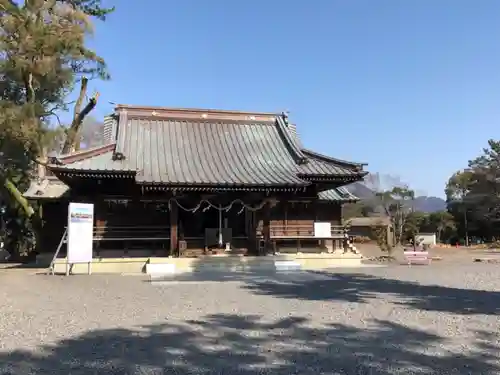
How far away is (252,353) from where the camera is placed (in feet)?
15.7

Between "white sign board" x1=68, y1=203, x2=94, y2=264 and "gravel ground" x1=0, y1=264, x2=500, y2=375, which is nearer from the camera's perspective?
"gravel ground" x1=0, y1=264, x2=500, y2=375

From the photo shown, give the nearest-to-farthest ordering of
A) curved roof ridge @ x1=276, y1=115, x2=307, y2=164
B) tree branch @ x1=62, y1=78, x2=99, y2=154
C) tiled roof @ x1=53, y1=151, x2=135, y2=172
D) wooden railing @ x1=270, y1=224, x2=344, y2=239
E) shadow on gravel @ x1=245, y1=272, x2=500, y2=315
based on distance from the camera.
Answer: shadow on gravel @ x1=245, y1=272, x2=500, y2=315 < tiled roof @ x1=53, y1=151, x2=135, y2=172 < wooden railing @ x1=270, y1=224, x2=344, y2=239 < curved roof ridge @ x1=276, y1=115, x2=307, y2=164 < tree branch @ x1=62, y1=78, x2=99, y2=154

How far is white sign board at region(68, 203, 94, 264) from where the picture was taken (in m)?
13.5

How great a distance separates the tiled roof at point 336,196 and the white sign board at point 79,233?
895cm

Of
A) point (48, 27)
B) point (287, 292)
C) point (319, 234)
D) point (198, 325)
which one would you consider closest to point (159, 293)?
point (287, 292)

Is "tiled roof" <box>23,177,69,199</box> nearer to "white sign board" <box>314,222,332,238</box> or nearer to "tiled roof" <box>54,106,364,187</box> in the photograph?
"tiled roof" <box>54,106,364,187</box>

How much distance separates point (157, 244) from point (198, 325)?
1094 cm

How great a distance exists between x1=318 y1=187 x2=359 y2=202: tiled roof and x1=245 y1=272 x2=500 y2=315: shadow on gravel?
21.7 ft

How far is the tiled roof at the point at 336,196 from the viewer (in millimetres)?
18703

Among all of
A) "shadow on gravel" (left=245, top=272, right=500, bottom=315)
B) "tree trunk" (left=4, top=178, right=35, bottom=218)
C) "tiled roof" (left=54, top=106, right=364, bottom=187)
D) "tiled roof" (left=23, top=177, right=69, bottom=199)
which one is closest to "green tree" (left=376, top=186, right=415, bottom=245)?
"tiled roof" (left=54, top=106, right=364, bottom=187)

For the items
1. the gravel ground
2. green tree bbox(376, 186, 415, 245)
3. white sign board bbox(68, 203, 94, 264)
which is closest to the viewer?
the gravel ground

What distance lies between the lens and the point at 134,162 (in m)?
16.8

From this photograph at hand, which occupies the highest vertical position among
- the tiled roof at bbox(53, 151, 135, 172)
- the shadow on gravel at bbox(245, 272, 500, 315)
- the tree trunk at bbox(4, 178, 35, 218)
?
the tiled roof at bbox(53, 151, 135, 172)

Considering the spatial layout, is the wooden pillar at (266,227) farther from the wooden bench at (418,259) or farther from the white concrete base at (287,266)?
the wooden bench at (418,259)
